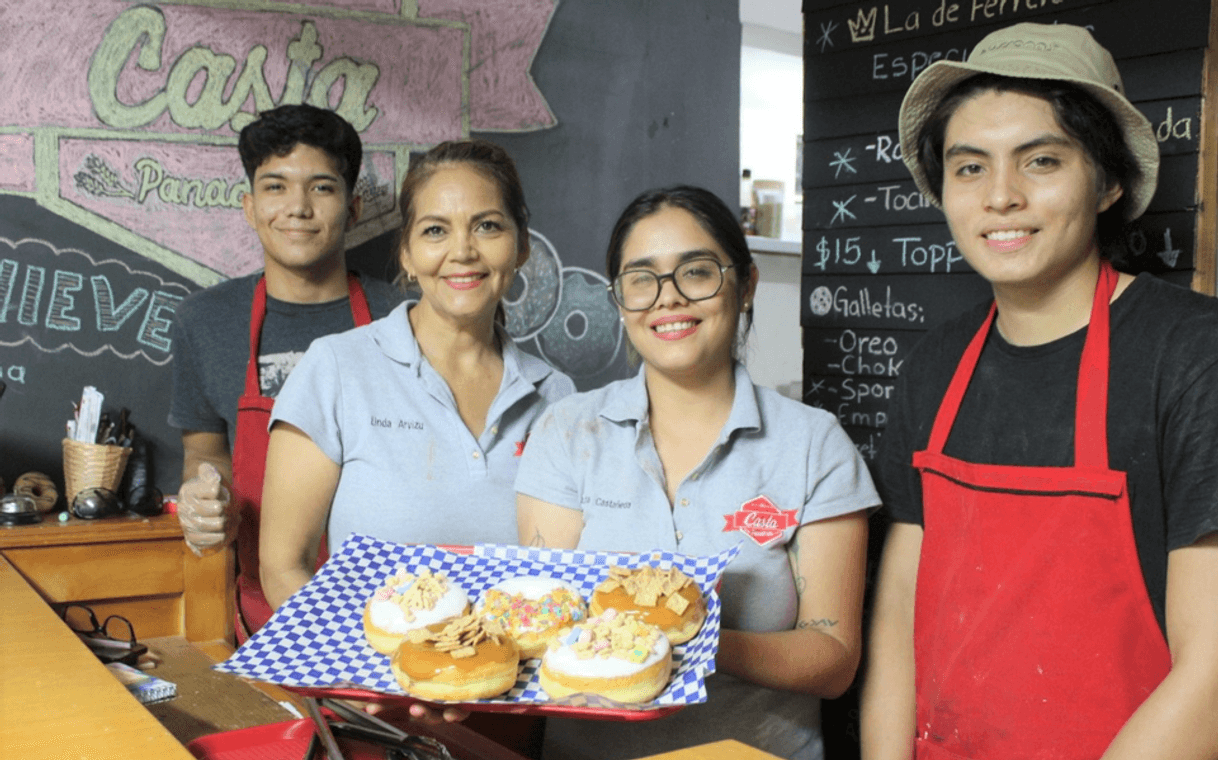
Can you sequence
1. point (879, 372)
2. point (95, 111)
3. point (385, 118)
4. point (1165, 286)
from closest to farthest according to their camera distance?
1. point (1165, 286)
2. point (879, 372)
3. point (95, 111)
4. point (385, 118)

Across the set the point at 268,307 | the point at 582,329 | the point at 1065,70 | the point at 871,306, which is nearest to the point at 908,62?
the point at 871,306

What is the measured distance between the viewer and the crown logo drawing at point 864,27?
2875 mm

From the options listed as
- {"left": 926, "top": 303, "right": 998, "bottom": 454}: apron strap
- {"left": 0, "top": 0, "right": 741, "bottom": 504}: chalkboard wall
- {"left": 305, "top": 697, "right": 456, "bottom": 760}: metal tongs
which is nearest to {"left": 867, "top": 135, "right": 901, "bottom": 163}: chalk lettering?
{"left": 926, "top": 303, "right": 998, "bottom": 454}: apron strap

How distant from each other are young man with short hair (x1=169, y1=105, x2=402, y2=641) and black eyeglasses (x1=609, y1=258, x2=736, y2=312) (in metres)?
1.25

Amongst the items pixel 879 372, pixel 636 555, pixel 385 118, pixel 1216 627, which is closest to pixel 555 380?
pixel 636 555

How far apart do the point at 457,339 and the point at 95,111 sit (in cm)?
169

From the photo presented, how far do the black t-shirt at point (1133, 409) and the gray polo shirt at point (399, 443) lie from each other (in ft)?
2.65

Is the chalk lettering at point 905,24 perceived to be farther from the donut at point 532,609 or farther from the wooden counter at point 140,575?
the wooden counter at point 140,575

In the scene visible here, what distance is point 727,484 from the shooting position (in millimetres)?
1770

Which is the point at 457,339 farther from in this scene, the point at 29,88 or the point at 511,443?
the point at 29,88

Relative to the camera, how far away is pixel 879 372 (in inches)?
115

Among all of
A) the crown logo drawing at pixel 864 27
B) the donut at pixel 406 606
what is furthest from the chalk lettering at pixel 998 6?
the donut at pixel 406 606

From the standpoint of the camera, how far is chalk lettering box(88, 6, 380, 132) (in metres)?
3.14

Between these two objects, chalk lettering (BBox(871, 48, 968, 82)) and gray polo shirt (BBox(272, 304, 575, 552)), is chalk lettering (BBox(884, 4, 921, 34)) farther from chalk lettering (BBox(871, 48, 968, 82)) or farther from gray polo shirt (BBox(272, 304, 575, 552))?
gray polo shirt (BBox(272, 304, 575, 552))
